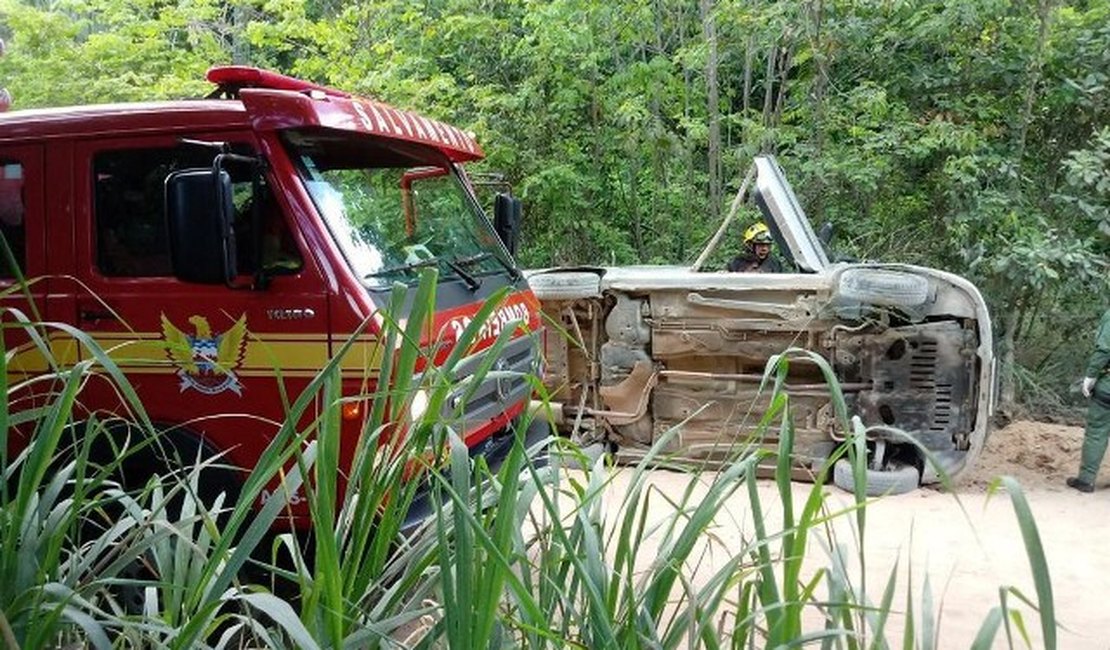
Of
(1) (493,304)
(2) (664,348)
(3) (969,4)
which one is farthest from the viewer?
(3) (969,4)

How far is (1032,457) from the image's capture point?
665 cm

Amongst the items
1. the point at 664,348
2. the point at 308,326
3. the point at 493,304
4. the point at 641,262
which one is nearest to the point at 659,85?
the point at 641,262

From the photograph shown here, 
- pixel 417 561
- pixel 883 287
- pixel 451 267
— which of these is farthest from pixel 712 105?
pixel 417 561

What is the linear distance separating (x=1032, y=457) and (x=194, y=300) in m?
5.89

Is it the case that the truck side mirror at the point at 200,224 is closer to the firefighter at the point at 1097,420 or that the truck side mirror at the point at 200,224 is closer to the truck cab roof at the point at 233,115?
the truck cab roof at the point at 233,115

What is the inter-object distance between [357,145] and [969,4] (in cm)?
677

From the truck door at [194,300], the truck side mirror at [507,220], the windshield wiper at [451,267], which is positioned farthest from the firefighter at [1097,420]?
the truck door at [194,300]

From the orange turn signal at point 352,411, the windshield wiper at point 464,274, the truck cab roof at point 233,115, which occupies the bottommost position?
the orange turn signal at point 352,411

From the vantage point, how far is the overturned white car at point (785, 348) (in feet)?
18.1

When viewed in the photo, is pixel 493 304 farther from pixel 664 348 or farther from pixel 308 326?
pixel 664 348

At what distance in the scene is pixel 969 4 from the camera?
326 inches

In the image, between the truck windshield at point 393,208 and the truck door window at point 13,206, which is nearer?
the truck windshield at point 393,208

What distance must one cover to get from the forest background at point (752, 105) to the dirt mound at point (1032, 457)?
0.88 m

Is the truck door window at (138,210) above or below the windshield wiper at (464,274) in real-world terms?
above
